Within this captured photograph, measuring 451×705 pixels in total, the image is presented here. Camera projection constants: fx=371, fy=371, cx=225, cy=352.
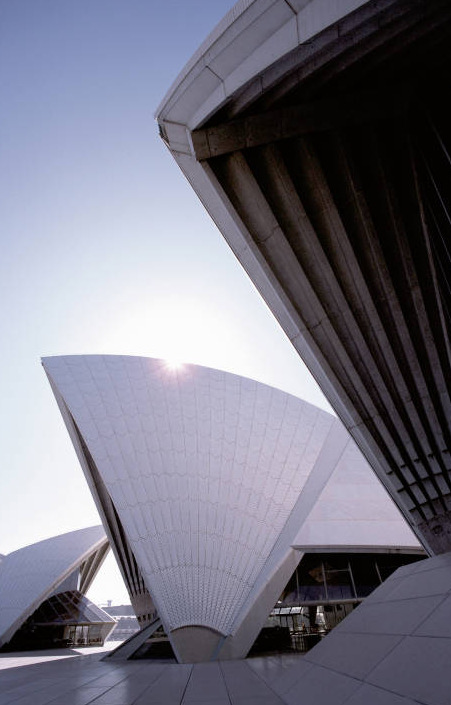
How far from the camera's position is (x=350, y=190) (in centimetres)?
552

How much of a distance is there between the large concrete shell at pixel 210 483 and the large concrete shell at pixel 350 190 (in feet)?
14.3

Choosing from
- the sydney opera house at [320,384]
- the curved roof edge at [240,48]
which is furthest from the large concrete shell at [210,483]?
the curved roof edge at [240,48]

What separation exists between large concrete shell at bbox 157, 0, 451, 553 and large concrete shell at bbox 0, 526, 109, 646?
20.5 meters

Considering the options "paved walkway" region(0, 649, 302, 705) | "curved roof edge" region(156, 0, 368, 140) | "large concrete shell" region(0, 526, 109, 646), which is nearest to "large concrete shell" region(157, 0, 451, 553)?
"curved roof edge" region(156, 0, 368, 140)

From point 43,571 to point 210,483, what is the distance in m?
16.2

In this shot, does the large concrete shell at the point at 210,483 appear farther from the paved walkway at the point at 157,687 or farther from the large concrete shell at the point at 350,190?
the large concrete shell at the point at 350,190

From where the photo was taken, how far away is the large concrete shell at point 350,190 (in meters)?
3.49

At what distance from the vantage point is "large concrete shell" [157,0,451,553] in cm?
349

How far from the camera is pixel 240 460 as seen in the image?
1261 cm

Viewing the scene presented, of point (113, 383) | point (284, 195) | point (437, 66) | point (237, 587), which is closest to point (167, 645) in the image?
point (237, 587)

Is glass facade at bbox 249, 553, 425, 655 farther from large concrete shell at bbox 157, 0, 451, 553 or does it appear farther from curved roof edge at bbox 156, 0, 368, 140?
curved roof edge at bbox 156, 0, 368, 140

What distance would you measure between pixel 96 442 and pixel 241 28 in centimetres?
1148

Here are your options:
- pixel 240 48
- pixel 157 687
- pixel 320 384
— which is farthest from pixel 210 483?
pixel 240 48

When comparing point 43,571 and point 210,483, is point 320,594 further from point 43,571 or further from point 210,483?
point 43,571
